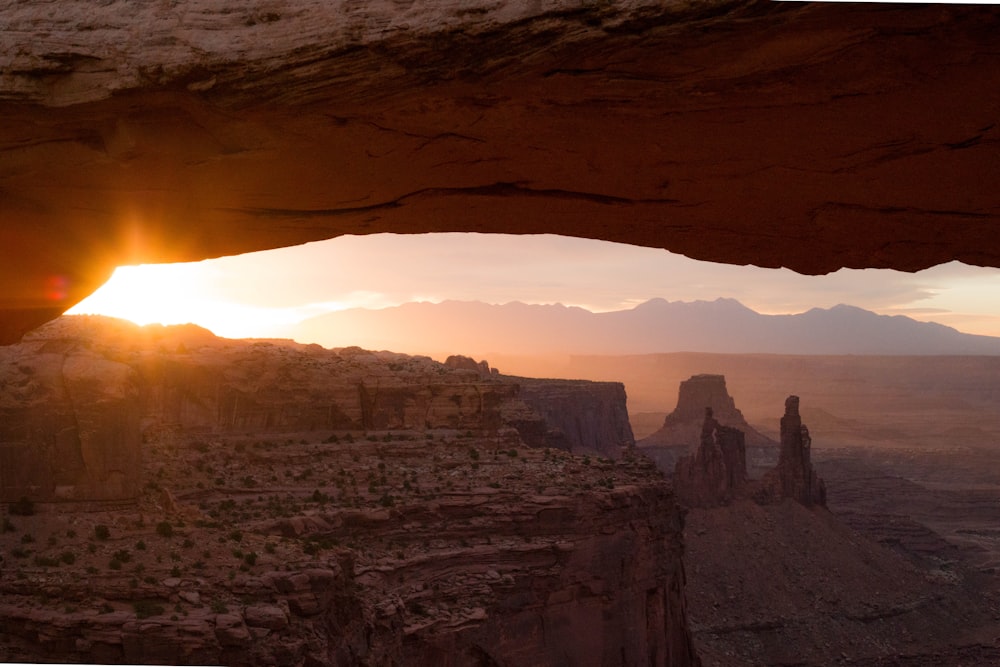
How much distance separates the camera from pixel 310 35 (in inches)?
292

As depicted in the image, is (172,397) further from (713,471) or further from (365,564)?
(713,471)

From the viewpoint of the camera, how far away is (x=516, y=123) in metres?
8.15

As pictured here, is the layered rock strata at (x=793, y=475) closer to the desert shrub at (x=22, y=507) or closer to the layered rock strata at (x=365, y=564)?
the layered rock strata at (x=365, y=564)

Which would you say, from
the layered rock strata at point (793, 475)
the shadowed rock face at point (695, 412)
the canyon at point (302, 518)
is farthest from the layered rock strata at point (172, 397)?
the shadowed rock face at point (695, 412)

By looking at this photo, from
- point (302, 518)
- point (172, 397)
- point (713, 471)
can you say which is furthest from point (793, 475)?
point (302, 518)

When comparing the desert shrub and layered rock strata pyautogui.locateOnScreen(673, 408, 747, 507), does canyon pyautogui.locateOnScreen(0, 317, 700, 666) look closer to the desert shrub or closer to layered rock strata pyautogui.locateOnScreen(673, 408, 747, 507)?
the desert shrub

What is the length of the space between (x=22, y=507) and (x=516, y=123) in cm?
1457

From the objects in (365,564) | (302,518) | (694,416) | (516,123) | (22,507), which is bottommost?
(365,564)

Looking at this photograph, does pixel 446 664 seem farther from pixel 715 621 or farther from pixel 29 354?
pixel 715 621

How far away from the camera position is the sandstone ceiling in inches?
270

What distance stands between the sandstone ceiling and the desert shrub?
9218 mm

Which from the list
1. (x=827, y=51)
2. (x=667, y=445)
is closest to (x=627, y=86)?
(x=827, y=51)

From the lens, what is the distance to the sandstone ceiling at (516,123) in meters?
6.86

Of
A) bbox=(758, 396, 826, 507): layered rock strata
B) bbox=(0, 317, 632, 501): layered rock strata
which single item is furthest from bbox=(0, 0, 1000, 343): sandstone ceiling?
bbox=(758, 396, 826, 507): layered rock strata
